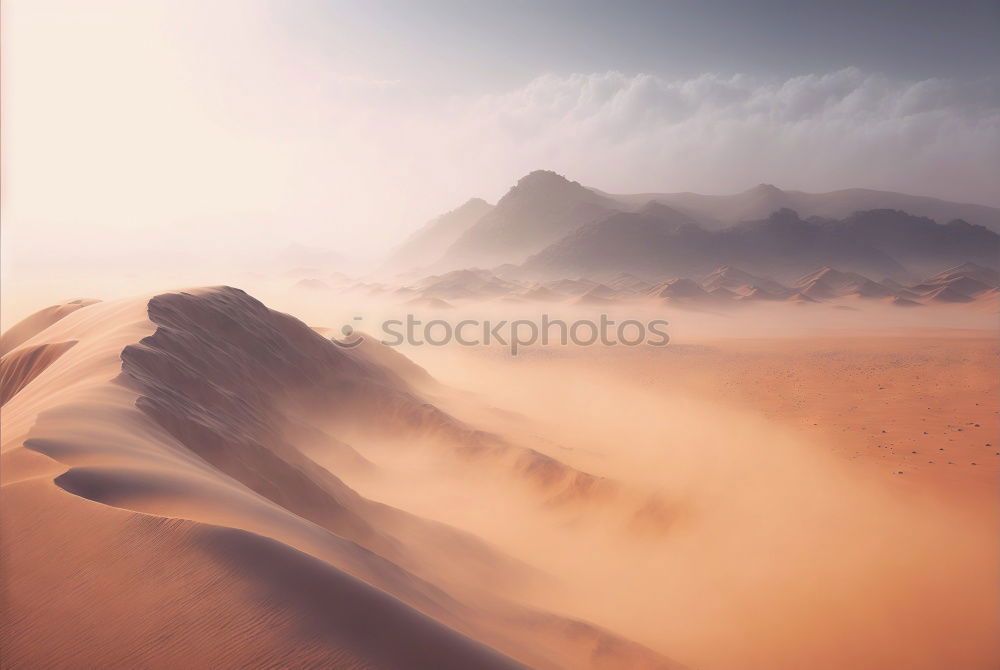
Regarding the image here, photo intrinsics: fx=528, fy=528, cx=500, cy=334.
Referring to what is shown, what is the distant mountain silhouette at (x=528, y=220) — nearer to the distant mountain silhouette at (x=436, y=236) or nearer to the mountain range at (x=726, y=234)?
the mountain range at (x=726, y=234)

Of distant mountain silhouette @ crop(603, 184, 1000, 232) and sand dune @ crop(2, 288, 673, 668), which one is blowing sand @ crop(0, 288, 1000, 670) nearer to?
sand dune @ crop(2, 288, 673, 668)

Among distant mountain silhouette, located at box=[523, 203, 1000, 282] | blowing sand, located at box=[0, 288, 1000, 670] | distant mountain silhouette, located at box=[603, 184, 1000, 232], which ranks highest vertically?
distant mountain silhouette, located at box=[603, 184, 1000, 232]

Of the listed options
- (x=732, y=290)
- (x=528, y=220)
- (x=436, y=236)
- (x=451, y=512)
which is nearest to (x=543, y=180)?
(x=528, y=220)

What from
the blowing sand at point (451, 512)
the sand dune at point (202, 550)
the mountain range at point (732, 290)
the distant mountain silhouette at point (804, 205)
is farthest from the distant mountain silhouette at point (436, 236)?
the sand dune at point (202, 550)

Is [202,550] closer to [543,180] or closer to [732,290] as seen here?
[732,290]

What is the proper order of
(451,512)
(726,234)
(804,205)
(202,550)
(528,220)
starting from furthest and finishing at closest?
(528,220) < (804,205) < (726,234) < (451,512) < (202,550)

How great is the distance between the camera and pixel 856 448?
1184cm

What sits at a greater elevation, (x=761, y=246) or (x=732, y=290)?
(x=761, y=246)

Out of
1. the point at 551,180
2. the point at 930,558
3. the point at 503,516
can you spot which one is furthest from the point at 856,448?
the point at 551,180

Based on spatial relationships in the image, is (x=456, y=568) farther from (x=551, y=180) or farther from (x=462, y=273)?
(x=551, y=180)

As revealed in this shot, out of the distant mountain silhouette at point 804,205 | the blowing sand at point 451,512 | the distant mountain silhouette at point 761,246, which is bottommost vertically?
the blowing sand at point 451,512

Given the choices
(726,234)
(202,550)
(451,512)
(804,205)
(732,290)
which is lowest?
(451,512)

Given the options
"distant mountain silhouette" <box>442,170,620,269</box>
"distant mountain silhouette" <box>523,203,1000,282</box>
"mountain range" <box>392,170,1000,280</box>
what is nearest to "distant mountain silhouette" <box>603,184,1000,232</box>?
"mountain range" <box>392,170,1000,280</box>

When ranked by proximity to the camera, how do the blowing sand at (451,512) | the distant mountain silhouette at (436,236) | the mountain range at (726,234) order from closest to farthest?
the blowing sand at (451,512), the mountain range at (726,234), the distant mountain silhouette at (436,236)
